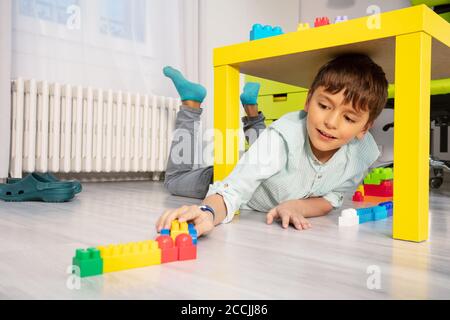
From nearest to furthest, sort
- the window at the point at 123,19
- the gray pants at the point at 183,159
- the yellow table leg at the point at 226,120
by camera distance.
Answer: the yellow table leg at the point at 226,120 → the gray pants at the point at 183,159 → the window at the point at 123,19

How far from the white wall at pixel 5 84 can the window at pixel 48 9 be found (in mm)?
126

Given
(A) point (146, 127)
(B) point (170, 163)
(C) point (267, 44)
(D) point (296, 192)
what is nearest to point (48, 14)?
(A) point (146, 127)

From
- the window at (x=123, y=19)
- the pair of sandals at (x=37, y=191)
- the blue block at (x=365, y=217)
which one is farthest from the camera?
the window at (x=123, y=19)

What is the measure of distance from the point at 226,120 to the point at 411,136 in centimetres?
50

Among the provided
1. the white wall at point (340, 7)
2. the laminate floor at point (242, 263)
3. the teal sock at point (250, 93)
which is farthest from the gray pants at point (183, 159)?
the white wall at point (340, 7)

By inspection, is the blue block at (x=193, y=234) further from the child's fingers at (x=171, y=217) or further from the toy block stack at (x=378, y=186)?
the toy block stack at (x=378, y=186)

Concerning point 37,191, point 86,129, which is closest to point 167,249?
point 37,191

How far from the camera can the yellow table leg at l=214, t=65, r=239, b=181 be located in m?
1.19

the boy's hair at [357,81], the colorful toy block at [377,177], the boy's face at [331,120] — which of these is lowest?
the colorful toy block at [377,177]

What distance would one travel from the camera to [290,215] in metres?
1.00

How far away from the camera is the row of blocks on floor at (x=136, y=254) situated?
0.58 meters

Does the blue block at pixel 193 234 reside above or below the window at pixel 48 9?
below

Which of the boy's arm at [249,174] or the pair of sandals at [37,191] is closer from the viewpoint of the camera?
the boy's arm at [249,174]
